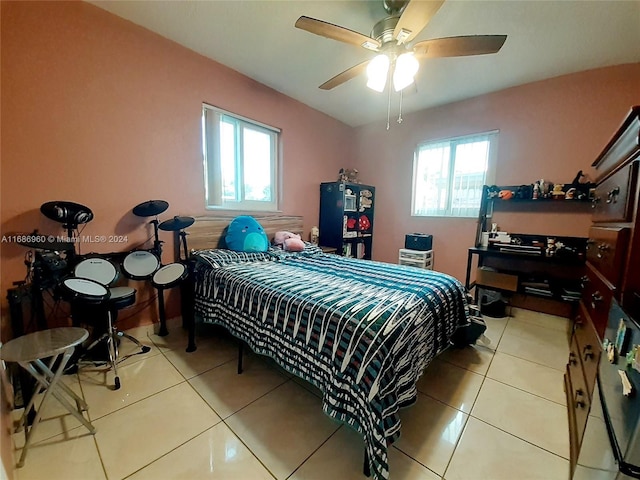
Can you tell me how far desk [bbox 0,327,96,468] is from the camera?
42.6 inches

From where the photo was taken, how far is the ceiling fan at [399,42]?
1.47 m

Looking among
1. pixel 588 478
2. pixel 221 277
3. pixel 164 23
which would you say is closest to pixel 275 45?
pixel 164 23

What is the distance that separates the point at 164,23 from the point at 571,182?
4.25 m

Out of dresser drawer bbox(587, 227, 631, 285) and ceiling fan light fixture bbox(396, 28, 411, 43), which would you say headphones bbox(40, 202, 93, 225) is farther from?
dresser drawer bbox(587, 227, 631, 285)

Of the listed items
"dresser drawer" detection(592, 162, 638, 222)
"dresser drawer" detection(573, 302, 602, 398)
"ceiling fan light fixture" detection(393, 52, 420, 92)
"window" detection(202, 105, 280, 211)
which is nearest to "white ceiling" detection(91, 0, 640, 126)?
"ceiling fan light fixture" detection(393, 52, 420, 92)

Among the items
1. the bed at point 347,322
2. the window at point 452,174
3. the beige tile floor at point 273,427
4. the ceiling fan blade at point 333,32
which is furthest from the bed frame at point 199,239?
the window at point 452,174

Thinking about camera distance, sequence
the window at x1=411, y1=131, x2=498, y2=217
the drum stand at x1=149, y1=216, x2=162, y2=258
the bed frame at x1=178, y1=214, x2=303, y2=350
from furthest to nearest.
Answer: the window at x1=411, y1=131, x2=498, y2=217, the drum stand at x1=149, y1=216, x2=162, y2=258, the bed frame at x1=178, y1=214, x2=303, y2=350

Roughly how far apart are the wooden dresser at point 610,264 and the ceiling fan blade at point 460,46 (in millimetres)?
889

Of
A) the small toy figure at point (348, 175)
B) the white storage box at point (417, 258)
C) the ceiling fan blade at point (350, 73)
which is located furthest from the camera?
the small toy figure at point (348, 175)

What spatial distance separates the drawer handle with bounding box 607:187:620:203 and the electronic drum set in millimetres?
2621

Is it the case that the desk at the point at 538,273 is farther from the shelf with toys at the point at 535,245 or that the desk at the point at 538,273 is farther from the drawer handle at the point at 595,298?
the drawer handle at the point at 595,298

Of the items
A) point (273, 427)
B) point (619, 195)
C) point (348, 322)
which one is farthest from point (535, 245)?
point (273, 427)

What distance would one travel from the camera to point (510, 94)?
2885 mm

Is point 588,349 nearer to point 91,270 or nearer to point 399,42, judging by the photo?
point 399,42
